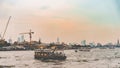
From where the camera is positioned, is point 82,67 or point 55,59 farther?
point 55,59

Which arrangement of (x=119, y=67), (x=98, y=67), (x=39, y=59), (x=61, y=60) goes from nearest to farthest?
(x=119, y=67) < (x=98, y=67) < (x=61, y=60) < (x=39, y=59)

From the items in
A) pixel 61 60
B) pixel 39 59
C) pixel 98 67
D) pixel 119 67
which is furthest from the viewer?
pixel 39 59

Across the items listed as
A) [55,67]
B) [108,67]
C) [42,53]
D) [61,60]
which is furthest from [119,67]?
[42,53]

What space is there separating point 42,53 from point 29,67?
31.7 metres

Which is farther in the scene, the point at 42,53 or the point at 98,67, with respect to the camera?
the point at 42,53

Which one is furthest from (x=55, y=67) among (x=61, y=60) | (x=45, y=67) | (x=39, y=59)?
(x=39, y=59)

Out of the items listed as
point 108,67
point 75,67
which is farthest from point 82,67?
point 108,67

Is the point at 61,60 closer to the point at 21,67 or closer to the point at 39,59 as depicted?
the point at 39,59

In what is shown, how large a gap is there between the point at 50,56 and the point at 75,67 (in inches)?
1177

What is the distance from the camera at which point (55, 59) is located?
402ft

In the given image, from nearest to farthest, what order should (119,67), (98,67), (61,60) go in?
(119,67) → (98,67) → (61,60)

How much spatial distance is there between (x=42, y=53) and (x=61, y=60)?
925 cm

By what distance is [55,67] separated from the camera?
94500 millimetres

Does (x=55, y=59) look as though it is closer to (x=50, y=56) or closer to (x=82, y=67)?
(x=50, y=56)
